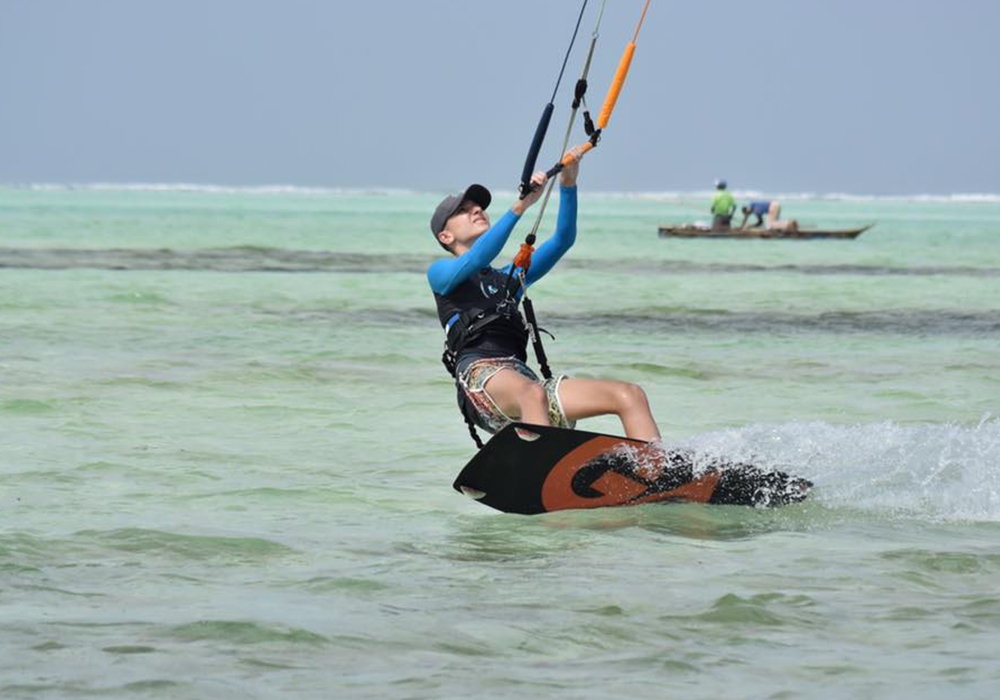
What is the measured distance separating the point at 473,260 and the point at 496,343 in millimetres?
522

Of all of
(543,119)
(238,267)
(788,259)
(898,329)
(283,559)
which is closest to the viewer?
(283,559)

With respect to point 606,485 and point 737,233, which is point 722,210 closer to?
point 737,233

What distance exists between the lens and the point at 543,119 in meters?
8.37

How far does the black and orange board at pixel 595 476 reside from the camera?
8023mm

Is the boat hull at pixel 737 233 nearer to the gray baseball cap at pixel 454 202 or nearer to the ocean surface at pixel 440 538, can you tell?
the ocean surface at pixel 440 538

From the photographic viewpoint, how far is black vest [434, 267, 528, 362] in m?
8.20

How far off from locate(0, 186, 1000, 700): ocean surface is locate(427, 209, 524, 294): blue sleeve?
3.87ft

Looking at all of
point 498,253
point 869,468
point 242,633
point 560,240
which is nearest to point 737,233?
point 869,468

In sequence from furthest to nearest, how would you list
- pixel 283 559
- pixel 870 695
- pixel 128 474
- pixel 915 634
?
pixel 128 474 < pixel 283 559 < pixel 915 634 < pixel 870 695

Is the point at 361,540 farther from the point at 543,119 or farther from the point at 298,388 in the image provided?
the point at 298,388

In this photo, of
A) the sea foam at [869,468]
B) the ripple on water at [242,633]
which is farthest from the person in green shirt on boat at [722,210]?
the ripple on water at [242,633]

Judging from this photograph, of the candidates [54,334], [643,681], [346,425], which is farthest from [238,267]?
[643,681]

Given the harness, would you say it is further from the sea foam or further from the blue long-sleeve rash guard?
the sea foam

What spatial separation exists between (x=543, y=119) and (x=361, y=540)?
220cm
